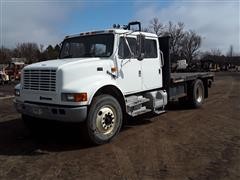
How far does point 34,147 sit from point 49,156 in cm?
80

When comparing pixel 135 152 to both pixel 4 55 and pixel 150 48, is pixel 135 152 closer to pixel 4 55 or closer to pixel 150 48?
pixel 150 48

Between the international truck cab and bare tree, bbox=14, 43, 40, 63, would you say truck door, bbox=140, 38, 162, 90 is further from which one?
bare tree, bbox=14, 43, 40, 63

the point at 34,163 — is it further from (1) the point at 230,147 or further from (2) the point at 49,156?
(1) the point at 230,147

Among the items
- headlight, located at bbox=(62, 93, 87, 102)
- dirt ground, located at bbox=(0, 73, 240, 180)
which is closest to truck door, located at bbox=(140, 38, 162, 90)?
dirt ground, located at bbox=(0, 73, 240, 180)

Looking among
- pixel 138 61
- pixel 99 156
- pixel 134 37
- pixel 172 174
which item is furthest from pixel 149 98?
pixel 172 174

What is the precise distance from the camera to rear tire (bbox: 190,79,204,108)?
11268mm

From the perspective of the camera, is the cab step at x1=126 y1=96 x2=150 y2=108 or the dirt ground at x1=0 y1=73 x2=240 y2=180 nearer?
the dirt ground at x1=0 y1=73 x2=240 y2=180

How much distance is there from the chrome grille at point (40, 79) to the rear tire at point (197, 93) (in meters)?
6.15

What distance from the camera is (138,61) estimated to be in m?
8.09

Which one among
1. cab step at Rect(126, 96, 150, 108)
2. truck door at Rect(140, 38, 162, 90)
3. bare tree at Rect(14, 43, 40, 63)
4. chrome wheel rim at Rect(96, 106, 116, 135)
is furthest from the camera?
bare tree at Rect(14, 43, 40, 63)

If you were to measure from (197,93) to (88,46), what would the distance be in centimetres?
544

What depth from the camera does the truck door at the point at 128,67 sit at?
7.52m

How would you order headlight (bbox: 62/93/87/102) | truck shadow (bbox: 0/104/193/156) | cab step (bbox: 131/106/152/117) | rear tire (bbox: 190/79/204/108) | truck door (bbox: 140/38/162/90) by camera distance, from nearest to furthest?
headlight (bbox: 62/93/87/102) → truck shadow (bbox: 0/104/193/156) → cab step (bbox: 131/106/152/117) → truck door (bbox: 140/38/162/90) → rear tire (bbox: 190/79/204/108)

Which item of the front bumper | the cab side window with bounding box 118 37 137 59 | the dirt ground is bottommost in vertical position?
the dirt ground
